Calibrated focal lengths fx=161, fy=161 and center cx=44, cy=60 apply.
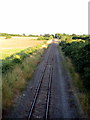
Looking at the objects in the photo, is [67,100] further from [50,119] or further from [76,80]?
[76,80]

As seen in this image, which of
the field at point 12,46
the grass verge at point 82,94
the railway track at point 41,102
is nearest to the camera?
the railway track at point 41,102

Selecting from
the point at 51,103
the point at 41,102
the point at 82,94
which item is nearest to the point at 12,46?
the point at 82,94

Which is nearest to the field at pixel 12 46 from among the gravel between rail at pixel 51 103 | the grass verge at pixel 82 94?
the grass verge at pixel 82 94

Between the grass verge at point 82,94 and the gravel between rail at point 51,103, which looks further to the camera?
the grass verge at point 82,94

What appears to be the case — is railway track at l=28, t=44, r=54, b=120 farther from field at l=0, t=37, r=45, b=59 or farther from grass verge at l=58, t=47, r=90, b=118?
field at l=0, t=37, r=45, b=59

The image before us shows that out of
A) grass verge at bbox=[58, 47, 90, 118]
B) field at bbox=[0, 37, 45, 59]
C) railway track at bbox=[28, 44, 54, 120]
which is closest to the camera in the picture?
railway track at bbox=[28, 44, 54, 120]

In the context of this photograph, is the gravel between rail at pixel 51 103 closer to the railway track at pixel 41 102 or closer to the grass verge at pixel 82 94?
the railway track at pixel 41 102

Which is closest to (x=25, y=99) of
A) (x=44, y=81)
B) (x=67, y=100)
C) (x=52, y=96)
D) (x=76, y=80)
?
(x=52, y=96)

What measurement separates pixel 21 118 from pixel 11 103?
215 cm

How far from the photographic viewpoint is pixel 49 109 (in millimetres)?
10266

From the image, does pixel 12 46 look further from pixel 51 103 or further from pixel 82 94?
pixel 51 103

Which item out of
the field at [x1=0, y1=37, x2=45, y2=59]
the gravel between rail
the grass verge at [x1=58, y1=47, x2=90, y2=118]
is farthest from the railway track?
the field at [x1=0, y1=37, x2=45, y2=59]

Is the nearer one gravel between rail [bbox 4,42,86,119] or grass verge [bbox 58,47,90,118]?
gravel between rail [bbox 4,42,86,119]

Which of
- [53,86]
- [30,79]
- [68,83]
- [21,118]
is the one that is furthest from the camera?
[30,79]
